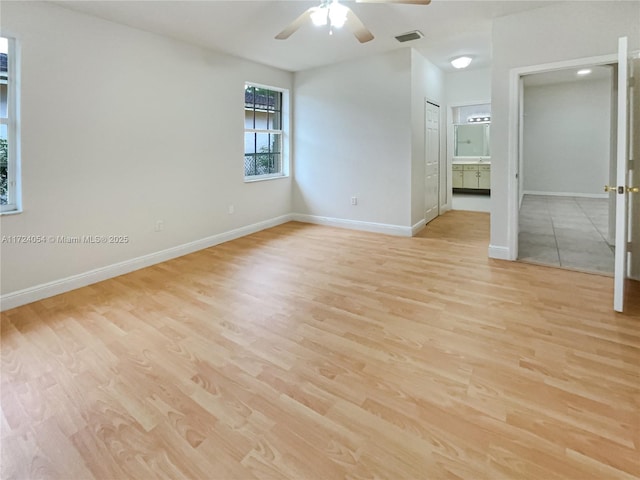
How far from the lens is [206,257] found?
4.39 metres

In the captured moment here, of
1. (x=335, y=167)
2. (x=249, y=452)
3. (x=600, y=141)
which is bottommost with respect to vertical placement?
(x=249, y=452)

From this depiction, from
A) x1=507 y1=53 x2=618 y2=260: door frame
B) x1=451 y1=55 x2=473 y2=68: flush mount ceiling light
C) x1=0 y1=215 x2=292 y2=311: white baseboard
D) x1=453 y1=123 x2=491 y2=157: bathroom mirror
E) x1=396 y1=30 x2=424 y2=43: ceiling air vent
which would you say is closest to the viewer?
x1=0 y1=215 x2=292 y2=311: white baseboard

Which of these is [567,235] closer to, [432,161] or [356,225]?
[432,161]

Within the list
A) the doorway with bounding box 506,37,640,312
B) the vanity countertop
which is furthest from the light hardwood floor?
the vanity countertop

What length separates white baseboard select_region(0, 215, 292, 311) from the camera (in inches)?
121

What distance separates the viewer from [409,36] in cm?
430

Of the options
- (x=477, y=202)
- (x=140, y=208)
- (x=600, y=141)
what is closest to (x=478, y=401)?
(x=140, y=208)

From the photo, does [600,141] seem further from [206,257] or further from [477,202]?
[206,257]

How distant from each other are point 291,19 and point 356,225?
307 cm

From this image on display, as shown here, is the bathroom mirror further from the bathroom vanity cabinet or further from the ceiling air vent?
the ceiling air vent

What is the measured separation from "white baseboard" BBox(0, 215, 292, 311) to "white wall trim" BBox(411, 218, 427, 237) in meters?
2.49

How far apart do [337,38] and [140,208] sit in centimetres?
309

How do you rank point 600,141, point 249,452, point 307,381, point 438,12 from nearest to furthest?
1. point 249,452
2. point 307,381
3. point 438,12
4. point 600,141

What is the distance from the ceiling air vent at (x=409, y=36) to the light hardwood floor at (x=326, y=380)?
2.88 metres
